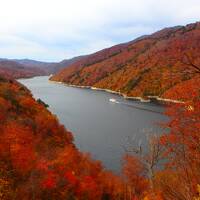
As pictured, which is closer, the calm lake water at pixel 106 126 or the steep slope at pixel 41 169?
the steep slope at pixel 41 169

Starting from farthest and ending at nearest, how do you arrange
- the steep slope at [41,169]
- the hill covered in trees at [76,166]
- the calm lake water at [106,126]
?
the calm lake water at [106,126] < the steep slope at [41,169] < the hill covered in trees at [76,166]

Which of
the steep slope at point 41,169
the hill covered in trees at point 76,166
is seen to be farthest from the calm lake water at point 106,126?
the steep slope at point 41,169

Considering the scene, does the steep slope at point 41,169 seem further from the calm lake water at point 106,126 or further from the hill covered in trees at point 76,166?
the calm lake water at point 106,126

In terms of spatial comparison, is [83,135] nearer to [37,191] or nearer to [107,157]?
[107,157]

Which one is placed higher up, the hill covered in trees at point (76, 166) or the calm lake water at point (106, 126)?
the hill covered in trees at point (76, 166)

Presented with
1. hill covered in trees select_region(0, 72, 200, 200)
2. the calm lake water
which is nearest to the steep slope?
hill covered in trees select_region(0, 72, 200, 200)

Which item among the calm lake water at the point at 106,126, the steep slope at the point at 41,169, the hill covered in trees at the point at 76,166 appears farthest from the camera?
the calm lake water at the point at 106,126

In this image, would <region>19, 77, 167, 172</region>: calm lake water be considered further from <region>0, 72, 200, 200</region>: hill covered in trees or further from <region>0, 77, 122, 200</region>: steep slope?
<region>0, 77, 122, 200</region>: steep slope

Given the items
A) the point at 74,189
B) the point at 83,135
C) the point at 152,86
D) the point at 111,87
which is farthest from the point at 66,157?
the point at 111,87
